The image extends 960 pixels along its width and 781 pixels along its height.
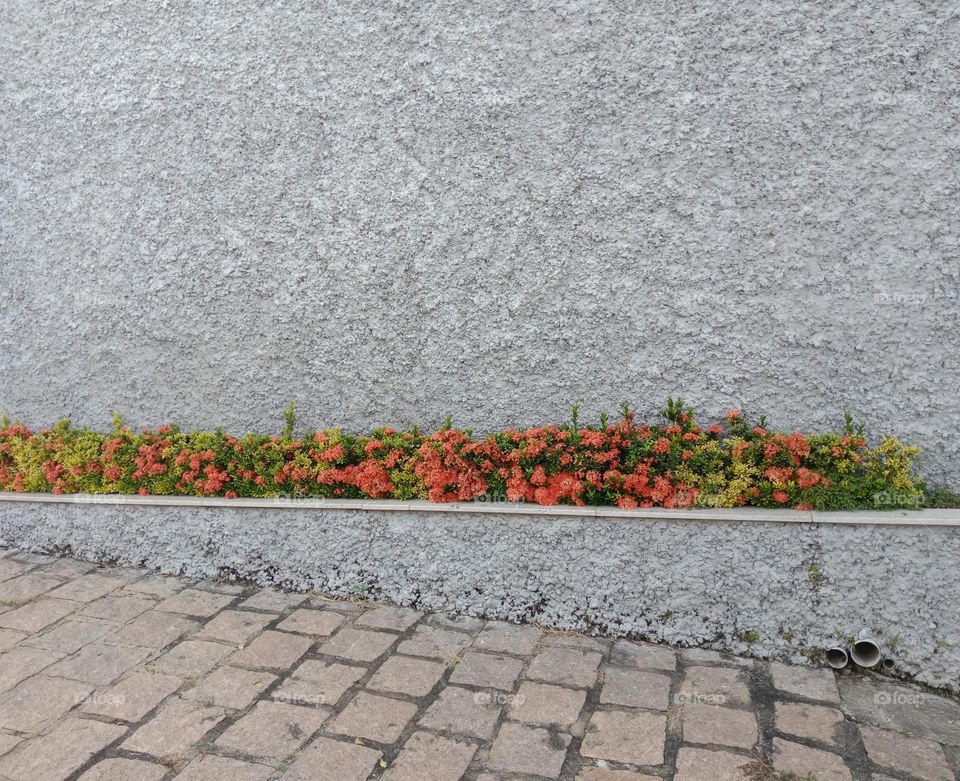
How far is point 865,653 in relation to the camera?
3117mm

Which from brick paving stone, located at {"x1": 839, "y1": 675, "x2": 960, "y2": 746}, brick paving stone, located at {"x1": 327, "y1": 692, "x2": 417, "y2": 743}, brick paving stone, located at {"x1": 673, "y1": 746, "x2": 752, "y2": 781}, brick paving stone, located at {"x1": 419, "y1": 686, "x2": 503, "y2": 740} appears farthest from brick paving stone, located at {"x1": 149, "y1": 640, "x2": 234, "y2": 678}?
brick paving stone, located at {"x1": 839, "y1": 675, "x2": 960, "y2": 746}

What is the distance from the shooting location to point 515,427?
411 cm

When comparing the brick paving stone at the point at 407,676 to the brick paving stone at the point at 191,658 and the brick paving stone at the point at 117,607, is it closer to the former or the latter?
the brick paving stone at the point at 191,658

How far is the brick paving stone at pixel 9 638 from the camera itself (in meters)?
3.53

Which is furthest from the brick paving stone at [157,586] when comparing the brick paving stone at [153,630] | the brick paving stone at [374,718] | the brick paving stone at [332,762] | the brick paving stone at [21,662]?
the brick paving stone at [332,762]

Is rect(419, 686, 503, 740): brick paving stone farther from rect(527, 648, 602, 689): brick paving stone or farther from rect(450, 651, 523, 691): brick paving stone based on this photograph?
rect(527, 648, 602, 689): brick paving stone

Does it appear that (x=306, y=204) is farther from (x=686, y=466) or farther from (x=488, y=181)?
(x=686, y=466)

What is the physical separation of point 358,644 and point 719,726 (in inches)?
66.0

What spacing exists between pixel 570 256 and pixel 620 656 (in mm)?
2083

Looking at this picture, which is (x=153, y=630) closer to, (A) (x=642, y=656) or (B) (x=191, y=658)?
(B) (x=191, y=658)

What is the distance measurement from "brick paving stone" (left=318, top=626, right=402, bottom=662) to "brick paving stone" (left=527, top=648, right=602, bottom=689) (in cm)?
74

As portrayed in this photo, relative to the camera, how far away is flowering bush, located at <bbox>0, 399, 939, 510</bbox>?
332cm

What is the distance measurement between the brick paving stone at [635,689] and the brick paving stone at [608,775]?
0.41 meters

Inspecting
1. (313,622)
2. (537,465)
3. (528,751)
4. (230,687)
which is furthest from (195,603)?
(528,751)
